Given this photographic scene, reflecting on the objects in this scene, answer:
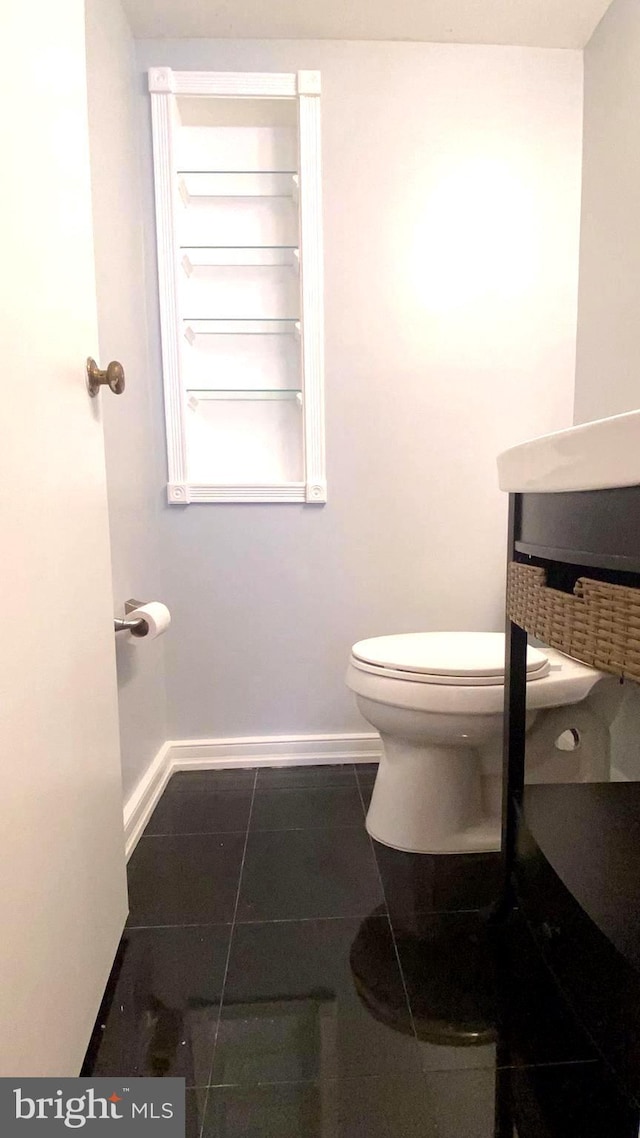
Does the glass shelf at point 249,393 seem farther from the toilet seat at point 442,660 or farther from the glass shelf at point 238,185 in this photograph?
the toilet seat at point 442,660

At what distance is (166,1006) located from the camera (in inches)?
34.3

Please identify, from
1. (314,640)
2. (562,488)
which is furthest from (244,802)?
(562,488)

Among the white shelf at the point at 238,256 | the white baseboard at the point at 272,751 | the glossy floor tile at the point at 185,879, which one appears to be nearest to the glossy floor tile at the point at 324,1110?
the glossy floor tile at the point at 185,879

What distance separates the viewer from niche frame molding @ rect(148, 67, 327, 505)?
1.48 metres

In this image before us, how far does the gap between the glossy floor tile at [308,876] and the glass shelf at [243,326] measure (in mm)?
1289

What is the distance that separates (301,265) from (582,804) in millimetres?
1403

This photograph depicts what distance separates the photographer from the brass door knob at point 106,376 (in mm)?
847

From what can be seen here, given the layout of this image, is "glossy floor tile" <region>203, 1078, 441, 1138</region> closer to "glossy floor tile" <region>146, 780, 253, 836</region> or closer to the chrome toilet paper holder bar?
"glossy floor tile" <region>146, 780, 253, 836</region>

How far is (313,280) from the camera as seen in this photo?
1549 mm

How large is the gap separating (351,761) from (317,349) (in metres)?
1.15

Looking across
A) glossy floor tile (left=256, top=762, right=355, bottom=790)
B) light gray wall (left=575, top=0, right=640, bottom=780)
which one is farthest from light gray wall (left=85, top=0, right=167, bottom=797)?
light gray wall (left=575, top=0, right=640, bottom=780)

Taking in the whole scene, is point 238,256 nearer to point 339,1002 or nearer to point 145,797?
point 145,797

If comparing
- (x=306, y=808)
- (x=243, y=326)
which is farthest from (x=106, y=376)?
(x=306, y=808)

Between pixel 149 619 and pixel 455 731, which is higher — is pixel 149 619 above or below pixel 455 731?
above
